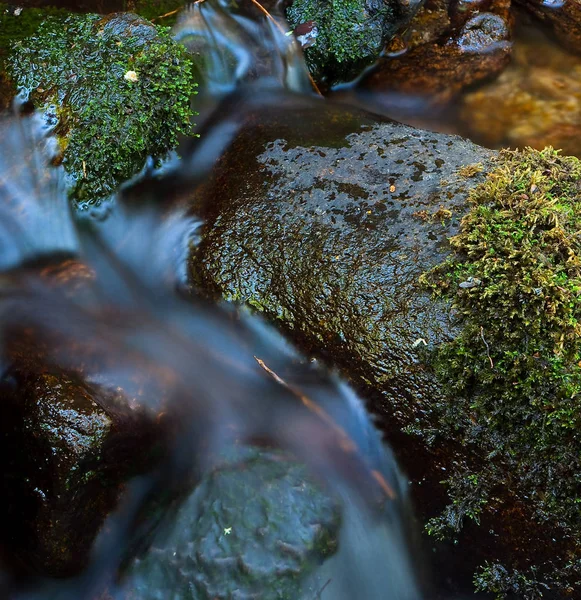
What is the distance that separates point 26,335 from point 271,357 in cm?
158

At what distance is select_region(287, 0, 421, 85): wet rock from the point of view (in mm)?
4793

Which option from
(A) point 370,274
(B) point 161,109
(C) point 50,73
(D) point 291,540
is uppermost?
(C) point 50,73

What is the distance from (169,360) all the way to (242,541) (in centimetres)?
127

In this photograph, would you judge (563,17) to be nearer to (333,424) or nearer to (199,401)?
(333,424)

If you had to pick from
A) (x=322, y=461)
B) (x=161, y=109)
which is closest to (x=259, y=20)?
(x=161, y=109)

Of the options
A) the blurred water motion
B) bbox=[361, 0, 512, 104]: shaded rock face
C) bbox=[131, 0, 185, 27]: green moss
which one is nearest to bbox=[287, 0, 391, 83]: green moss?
bbox=[361, 0, 512, 104]: shaded rock face

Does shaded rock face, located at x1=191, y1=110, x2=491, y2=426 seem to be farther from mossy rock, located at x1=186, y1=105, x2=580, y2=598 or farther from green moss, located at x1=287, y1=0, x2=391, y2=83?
green moss, located at x1=287, y1=0, x2=391, y2=83

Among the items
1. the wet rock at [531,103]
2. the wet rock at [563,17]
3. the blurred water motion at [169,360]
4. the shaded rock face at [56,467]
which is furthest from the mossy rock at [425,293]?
the wet rock at [563,17]

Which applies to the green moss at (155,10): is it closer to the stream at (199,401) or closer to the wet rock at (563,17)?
the stream at (199,401)

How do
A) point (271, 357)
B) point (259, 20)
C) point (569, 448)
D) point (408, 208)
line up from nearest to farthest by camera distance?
point (569, 448) → point (408, 208) → point (271, 357) → point (259, 20)

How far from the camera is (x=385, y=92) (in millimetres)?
5188

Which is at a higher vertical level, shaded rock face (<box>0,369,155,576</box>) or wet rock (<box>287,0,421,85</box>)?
wet rock (<box>287,0,421,85</box>)

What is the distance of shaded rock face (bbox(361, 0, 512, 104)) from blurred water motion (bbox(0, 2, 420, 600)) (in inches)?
47.1

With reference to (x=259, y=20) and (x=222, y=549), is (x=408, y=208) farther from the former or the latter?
(x=259, y=20)
